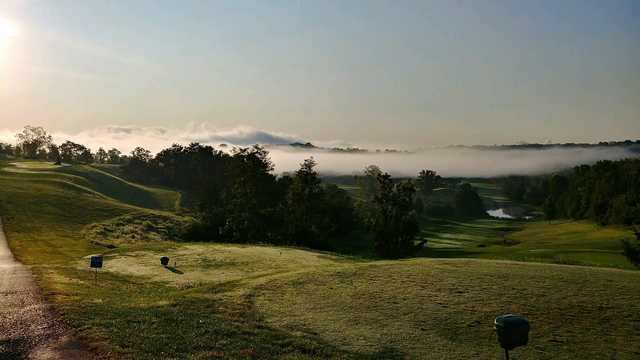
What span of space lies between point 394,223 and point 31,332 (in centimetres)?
6612

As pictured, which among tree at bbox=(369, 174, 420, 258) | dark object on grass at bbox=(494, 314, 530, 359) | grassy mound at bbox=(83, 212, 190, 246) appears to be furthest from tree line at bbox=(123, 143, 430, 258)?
dark object on grass at bbox=(494, 314, 530, 359)

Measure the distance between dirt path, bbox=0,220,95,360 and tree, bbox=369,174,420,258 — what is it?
58.8 meters

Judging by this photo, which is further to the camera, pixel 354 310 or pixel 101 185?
pixel 101 185

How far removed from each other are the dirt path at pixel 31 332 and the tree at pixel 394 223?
58826 mm

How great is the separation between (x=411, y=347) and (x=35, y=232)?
70795mm

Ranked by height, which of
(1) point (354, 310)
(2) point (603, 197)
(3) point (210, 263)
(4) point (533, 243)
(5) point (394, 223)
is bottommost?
(4) point (533, 243)

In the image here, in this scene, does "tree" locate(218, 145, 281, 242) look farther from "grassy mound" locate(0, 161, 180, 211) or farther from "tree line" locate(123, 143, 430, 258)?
"grassy mound" locate(0, 161, 180, 211)

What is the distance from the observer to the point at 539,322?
25953mm

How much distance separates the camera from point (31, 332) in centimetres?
2261

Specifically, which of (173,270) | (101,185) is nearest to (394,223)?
(173,270)

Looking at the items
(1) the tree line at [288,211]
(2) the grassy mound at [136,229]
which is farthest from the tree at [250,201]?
(2) the grassy mound at [136,229]

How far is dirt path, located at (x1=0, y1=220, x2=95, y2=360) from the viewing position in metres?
20.2

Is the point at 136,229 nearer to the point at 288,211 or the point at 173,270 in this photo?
the point at 288,211

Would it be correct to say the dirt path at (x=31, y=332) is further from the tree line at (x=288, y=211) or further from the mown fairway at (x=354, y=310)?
the tree line at (x=288, y=211)
